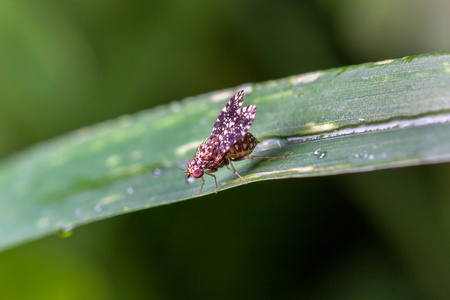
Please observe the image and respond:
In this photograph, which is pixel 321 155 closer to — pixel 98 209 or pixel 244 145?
pixel 244 145

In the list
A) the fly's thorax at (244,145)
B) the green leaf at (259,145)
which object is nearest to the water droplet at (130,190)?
the green leaf at (259,145)

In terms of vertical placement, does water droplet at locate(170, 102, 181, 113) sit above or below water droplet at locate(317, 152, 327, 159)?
above

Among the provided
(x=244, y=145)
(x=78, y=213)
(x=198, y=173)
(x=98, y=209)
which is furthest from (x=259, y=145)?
(x=78, y=213)

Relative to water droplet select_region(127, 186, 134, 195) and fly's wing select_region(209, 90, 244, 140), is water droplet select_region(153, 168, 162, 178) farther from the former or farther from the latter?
fly's wing select_region(209, 90, 244, 140)

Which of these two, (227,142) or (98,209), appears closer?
(227,142)

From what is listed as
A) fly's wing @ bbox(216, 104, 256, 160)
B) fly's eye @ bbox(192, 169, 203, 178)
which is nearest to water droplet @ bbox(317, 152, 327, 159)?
fly's wing @ bbox(216, 104, 256, 160)

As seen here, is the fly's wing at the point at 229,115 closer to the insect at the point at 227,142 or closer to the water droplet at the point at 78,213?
the insect at the point at 227,142
